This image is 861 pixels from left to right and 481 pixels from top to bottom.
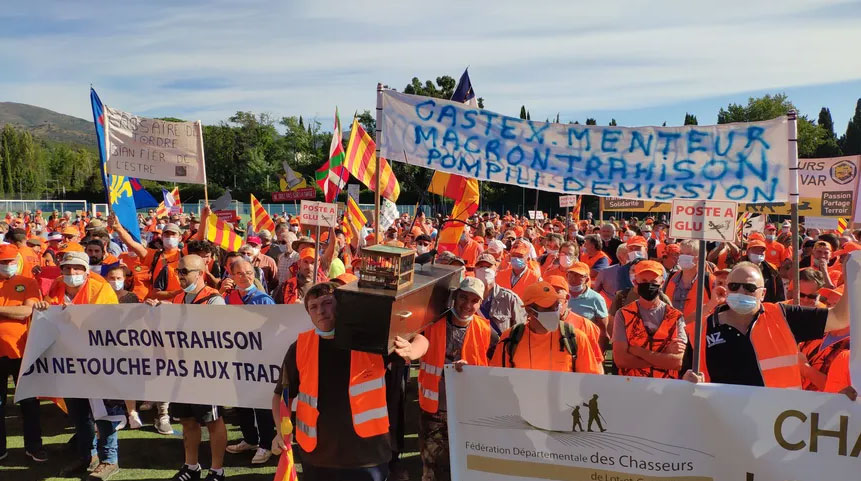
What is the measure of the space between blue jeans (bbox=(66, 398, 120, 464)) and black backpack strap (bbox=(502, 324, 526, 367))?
3167mm

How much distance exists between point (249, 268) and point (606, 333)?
3.37 meters

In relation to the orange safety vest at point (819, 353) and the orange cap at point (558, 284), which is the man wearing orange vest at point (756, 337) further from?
the orange cap at point (558, 284)

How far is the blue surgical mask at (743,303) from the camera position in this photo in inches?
150

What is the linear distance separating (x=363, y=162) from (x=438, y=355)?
5004mm

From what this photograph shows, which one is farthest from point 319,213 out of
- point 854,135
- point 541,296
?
point 854,135

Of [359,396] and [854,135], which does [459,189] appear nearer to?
[359,396]

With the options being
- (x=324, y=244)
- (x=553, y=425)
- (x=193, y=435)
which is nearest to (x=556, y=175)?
(x=553, y=425)

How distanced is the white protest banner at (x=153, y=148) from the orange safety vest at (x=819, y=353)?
5.66m

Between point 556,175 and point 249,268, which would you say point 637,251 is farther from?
point 249,268

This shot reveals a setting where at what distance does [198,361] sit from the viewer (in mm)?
4727

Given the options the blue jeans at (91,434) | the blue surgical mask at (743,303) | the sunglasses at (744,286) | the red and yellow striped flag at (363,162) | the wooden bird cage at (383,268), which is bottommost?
the blue jeans at (91,434)

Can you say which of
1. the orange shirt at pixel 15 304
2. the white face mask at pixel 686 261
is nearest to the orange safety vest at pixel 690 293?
the white face mask at pixel 686 261

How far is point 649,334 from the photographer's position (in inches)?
169

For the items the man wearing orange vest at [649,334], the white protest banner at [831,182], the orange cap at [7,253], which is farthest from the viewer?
the white protest banner at [831,182]
